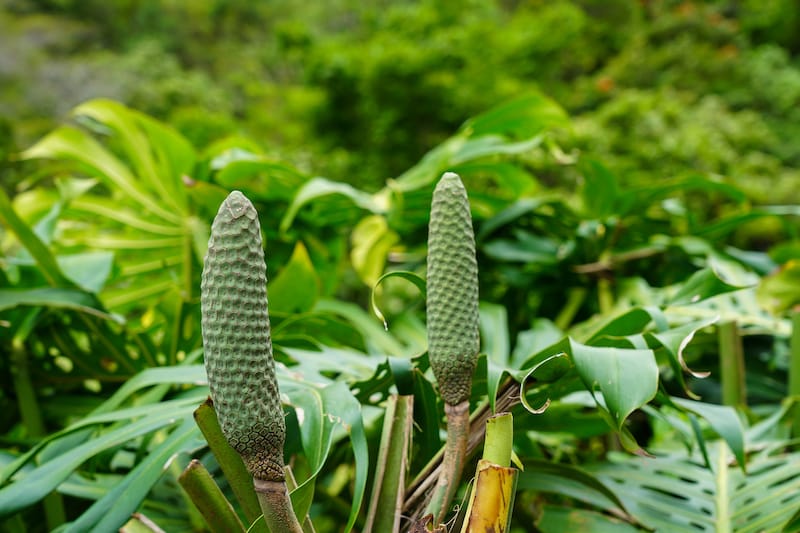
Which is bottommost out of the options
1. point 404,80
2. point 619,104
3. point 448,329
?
point 448,329

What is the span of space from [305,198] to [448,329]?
0.46 meters

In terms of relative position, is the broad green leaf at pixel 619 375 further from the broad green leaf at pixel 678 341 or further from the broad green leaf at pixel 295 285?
the broad green leaf at pixel 295 285

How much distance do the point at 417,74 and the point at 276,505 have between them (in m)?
3.27

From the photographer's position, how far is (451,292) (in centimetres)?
34

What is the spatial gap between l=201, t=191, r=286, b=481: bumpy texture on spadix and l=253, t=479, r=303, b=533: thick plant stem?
0.10 feet

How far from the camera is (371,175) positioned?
327cm

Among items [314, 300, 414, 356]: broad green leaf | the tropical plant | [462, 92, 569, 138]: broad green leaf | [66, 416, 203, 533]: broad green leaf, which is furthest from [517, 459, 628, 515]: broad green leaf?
[462, 92, 569, 138]: broad green leaf

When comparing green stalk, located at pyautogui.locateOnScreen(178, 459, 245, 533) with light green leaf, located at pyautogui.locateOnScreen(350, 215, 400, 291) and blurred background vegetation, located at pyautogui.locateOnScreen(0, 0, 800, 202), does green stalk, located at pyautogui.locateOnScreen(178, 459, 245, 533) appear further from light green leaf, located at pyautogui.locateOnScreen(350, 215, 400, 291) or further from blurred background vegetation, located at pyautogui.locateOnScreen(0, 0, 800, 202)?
blurred background vegetation, located at pyautogui.locateOnScreen(0, 0, 800, 202)

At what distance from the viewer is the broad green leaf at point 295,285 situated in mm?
648

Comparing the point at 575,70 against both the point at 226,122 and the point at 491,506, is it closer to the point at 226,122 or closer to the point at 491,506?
the point at 226,122

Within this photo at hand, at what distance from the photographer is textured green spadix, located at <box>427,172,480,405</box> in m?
0.34

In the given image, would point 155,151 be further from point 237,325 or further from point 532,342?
point 237,325

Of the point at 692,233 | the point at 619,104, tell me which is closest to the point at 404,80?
the point at 619,104

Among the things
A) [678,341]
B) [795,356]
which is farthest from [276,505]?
[795,356]
